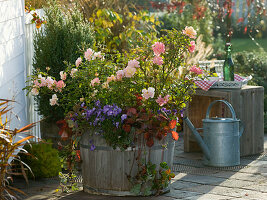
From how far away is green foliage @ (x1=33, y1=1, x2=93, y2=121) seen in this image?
5660 millimetres

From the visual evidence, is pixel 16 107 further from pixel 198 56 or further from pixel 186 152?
pixel 198 56

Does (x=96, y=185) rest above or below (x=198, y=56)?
below

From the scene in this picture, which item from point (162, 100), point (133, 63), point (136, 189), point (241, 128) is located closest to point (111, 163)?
point (136, 189)

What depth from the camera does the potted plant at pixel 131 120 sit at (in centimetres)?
444

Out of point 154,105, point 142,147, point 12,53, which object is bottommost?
point 142,147

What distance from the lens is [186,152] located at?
21.7 ft

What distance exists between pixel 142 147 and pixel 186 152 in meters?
2.23

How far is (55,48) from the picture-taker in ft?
18.6

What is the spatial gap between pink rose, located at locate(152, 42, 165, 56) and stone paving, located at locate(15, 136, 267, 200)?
1213 millimetres

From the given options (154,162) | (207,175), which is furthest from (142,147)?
(207,175)

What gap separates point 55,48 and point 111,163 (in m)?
1.71

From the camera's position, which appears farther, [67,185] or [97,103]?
[67,185]

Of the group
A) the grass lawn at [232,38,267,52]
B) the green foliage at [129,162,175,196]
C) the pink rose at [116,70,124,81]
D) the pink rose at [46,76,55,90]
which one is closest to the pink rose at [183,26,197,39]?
the pink rose at [116,70,124,81]

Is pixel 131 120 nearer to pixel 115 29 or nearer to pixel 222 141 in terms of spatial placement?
pixel 222 141
